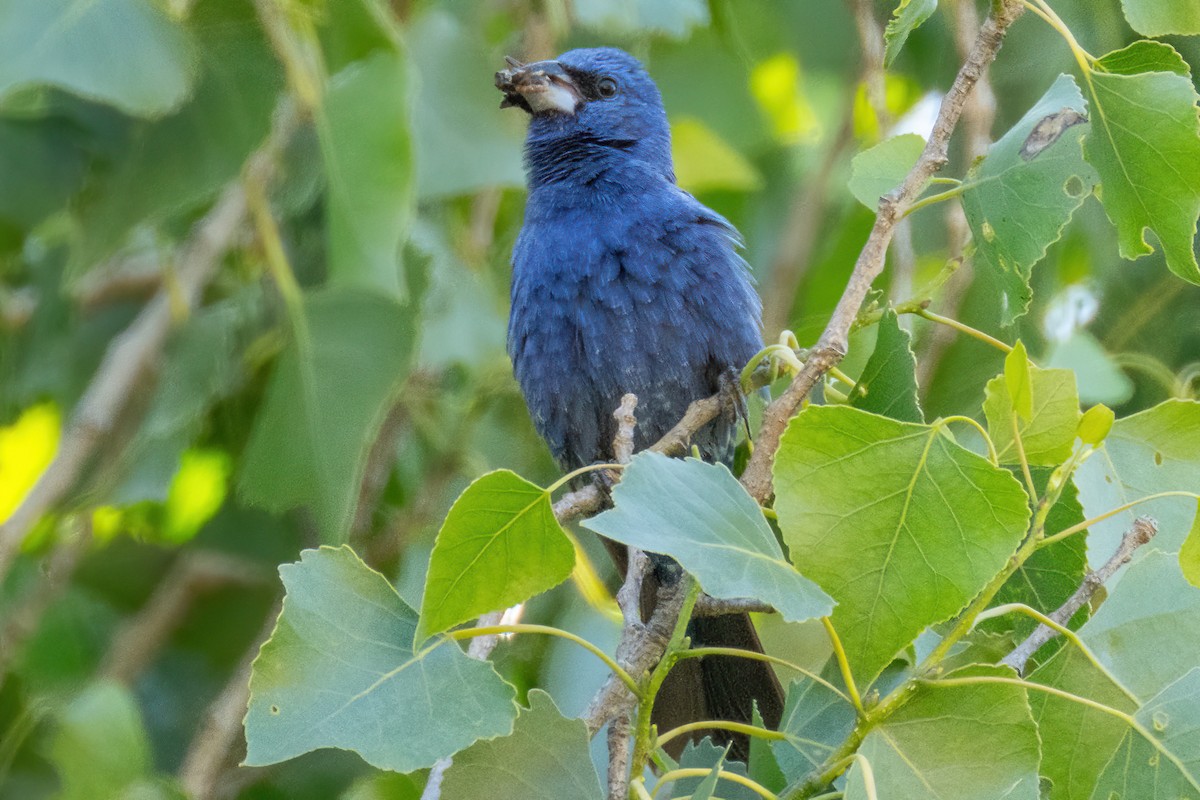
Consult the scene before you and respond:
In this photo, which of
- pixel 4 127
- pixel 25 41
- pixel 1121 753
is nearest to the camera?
pixel 1121 753

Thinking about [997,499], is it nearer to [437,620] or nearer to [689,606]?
[689,606]

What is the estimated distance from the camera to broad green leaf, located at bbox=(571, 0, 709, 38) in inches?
118

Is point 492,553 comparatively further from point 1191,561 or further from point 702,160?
point 702,160

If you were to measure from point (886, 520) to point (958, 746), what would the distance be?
25cm

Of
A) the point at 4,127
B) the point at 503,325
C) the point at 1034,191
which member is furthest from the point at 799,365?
the point at 4,127

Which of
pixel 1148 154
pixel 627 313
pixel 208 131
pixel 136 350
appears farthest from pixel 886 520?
pixel 136 350

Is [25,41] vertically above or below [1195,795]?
above

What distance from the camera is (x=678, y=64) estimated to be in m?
4.25

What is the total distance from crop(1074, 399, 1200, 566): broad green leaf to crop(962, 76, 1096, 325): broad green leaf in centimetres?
24

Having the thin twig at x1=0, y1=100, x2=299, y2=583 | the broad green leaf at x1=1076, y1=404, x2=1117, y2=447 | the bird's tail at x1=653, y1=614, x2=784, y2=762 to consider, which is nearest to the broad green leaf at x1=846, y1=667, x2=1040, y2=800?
the broad green leaf at x1=1076, y1=404, x2=1117, y2=447

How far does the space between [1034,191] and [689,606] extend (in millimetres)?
731

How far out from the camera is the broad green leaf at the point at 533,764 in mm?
1630

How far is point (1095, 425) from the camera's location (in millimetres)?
1510

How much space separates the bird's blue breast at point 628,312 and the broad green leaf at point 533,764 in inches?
59.4
